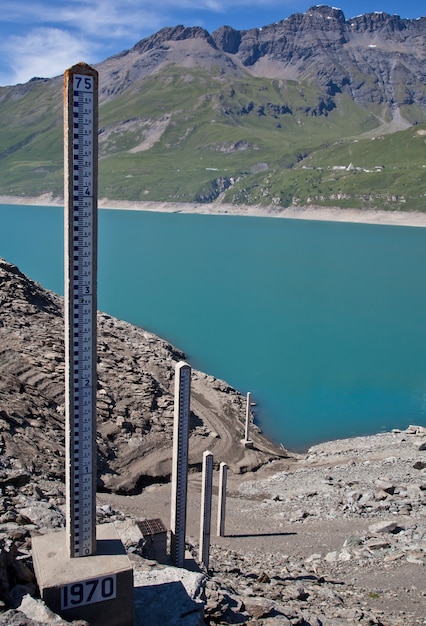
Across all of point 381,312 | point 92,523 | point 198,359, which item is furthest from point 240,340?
point 92,523

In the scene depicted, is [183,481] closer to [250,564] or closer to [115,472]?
[250,564]

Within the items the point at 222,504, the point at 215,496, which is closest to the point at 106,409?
the point at 215,496

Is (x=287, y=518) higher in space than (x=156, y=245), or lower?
lower

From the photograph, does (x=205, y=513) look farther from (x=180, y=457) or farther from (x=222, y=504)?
(x=180, y=457)

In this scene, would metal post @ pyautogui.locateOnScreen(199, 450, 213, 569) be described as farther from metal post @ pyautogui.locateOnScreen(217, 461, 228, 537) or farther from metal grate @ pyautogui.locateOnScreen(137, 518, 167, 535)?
metal post @ pyautogui.locateOnScreen(217, 461, 228, 537)

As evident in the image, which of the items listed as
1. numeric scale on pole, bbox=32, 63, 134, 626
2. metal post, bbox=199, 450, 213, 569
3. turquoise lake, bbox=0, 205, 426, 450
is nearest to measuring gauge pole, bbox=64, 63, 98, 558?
numeric scale on pole, bbox=32, 63, 134, 626

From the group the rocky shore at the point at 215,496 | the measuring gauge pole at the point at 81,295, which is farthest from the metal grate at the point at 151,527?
the measuring gauge pole at the point at 81,295
